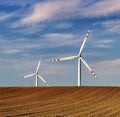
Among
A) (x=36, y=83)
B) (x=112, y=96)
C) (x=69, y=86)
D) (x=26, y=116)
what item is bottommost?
(x=26, y=116)

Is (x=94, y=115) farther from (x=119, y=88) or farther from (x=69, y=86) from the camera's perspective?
(x=69, y=86)

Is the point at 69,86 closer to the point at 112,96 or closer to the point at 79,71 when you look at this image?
the point at 79,71

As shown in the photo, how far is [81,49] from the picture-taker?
49.8 meters

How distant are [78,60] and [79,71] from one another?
7.47 feet

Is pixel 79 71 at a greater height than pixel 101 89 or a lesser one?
greater

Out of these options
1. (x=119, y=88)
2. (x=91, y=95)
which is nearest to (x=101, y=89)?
(x=119, y=88)

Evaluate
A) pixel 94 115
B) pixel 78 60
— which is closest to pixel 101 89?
pixel 78 60

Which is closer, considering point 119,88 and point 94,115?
point 94,115

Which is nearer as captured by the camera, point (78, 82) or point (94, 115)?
point (94, 115)

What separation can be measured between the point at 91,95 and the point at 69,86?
10.0 metres

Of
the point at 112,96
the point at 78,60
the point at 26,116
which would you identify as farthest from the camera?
the point at 78,60

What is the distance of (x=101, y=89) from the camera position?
131ft

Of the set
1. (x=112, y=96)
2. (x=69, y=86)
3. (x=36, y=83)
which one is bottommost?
(x=112, y=96)

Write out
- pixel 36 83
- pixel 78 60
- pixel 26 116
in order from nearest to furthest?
pixel 26 116 < pixel 78 60 < pixel 36 83
